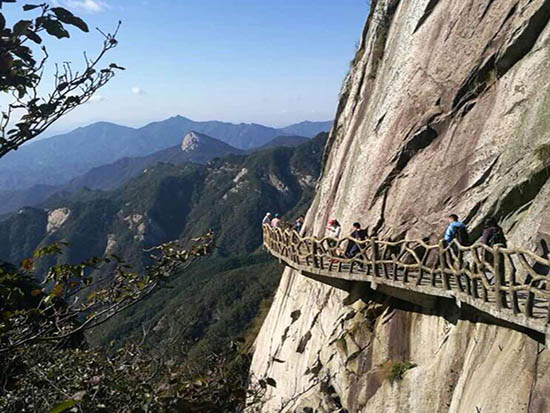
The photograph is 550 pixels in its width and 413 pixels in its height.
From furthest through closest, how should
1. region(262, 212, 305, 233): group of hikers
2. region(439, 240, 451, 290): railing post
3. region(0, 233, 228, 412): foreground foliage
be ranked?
1. region(262, 212, 305, 233): group of hikers
2. region(439, 240, 451, 290): railing post
3. region(0, 233, 228, 412): foreground foliage

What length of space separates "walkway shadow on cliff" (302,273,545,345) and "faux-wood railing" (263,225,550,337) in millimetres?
575

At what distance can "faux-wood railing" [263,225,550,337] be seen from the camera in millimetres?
9250

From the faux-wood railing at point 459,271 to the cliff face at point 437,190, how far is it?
1089 millimetres

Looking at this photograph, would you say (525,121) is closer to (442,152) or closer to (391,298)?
(442,152)

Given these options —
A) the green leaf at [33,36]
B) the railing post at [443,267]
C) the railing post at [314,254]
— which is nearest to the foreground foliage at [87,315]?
the green leaf at [33,36]

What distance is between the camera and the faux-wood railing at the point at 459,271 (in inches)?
364

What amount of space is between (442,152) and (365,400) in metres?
9.46

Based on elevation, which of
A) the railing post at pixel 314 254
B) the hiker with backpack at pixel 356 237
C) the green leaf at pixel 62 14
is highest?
the green leaf at pixel 62 14

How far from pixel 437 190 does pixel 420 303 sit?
419cm

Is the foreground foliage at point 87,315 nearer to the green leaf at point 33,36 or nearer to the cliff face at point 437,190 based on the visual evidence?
the green leaf at point 33,36

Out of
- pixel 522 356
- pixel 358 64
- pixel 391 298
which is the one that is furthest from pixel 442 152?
pixel 358 64

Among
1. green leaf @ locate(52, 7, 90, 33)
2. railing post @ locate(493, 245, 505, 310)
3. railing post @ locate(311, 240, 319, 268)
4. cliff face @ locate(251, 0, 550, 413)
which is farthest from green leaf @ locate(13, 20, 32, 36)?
railing post @ locate(311, 240, 319, 268)

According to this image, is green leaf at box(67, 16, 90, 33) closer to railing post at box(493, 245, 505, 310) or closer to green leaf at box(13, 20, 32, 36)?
green leaf at box(13, 20, 32, 36)

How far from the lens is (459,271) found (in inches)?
446
